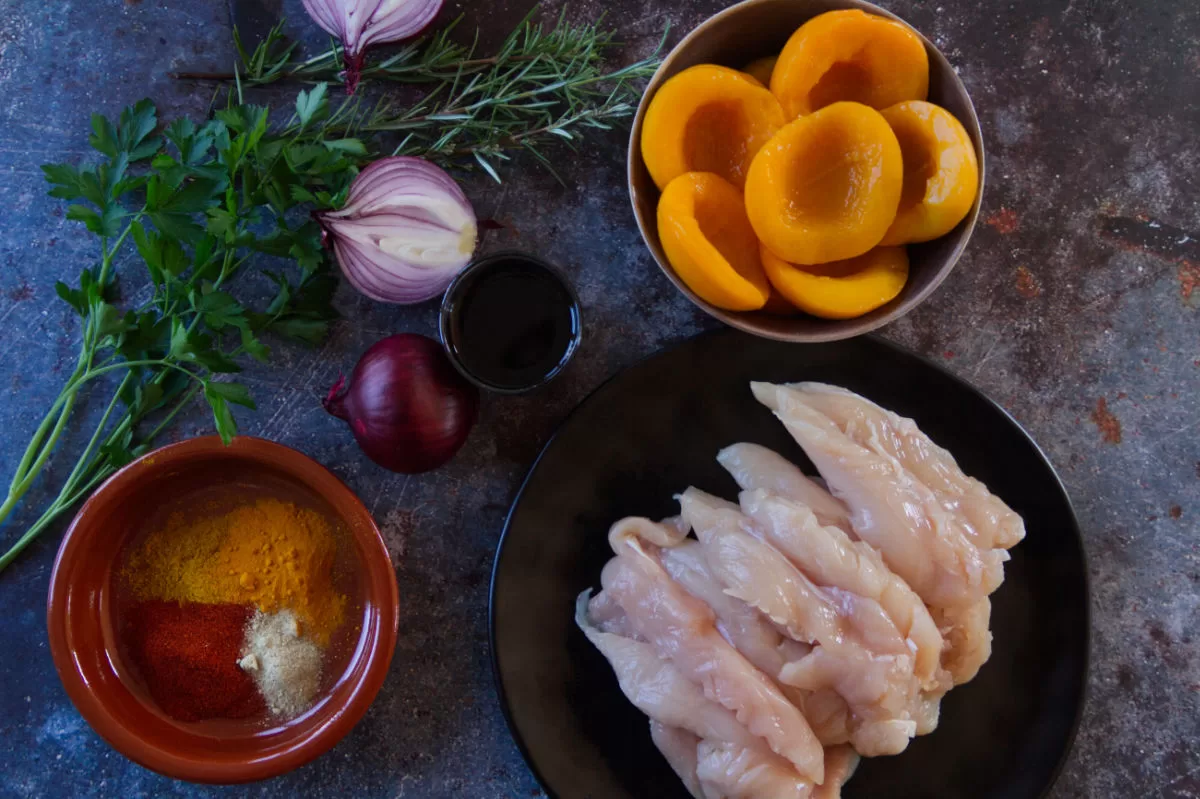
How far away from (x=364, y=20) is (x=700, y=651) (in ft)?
4.24

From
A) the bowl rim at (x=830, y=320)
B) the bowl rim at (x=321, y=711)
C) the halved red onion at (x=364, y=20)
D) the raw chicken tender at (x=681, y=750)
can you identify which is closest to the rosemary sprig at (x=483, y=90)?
the halved red onion at (x=364, y=20)

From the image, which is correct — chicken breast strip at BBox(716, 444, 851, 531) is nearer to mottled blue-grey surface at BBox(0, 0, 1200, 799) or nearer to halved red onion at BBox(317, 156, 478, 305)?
mottled blue-grey surface at BBox(0, 0, 1200, 799)

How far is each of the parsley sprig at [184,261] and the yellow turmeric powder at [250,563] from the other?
0.18 m

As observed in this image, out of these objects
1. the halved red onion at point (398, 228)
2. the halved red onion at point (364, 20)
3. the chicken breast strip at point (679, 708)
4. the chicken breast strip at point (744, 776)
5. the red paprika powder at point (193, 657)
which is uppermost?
the halved red onion at point (364, 20)

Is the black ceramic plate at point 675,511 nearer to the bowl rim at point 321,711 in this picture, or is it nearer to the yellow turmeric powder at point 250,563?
the bowl rim at point 321,711

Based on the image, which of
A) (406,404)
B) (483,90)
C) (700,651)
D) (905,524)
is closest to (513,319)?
(406,404)

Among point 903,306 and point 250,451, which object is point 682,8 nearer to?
point 903,306

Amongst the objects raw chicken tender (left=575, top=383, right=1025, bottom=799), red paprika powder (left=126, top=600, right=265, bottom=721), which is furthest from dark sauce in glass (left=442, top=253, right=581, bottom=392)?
red paprika powder (left=126, top=600, right=265, bottom=721)

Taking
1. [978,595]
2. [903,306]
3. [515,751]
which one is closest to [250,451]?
[515,751]

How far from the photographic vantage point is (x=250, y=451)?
142 centimetres

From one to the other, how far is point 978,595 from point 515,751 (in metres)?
0.93

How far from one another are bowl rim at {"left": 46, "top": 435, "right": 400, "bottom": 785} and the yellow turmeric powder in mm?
94

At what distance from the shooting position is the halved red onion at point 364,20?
150 centimetres

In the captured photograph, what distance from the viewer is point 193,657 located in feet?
4.78
